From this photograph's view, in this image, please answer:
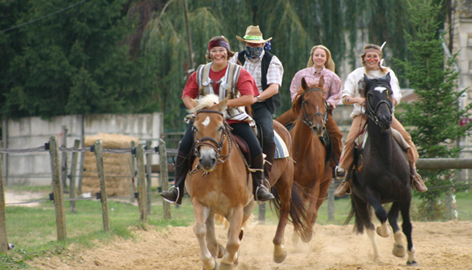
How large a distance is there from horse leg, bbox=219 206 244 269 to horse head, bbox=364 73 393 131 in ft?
7.00

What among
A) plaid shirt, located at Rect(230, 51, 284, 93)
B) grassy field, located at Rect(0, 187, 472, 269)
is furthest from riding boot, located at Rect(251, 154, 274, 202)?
grassy field, located at Rect(0, 187, 472, 269)

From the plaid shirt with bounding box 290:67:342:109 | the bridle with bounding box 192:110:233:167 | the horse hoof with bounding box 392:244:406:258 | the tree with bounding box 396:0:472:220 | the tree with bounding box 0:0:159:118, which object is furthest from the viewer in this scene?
the tree with bounding box 0:0:159:118

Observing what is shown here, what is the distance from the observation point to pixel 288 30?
1884 centimetres

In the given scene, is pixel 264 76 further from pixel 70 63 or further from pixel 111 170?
pixel 70 63

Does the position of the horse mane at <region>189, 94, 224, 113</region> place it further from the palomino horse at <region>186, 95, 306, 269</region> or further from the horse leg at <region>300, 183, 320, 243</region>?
the horse leg at <region>300, 183, 320, 243</region>

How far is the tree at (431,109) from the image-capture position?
1152cm

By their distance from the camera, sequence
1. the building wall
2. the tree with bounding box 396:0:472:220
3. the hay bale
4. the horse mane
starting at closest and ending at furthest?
the horse mane
the tree with bounding box 396:0:472:220
the hay bale
the building wall

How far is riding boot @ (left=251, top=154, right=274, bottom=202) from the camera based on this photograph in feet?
19.5

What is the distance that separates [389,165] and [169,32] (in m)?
15.4

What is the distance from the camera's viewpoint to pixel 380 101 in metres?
6.47

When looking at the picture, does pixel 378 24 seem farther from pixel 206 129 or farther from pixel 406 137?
pixel 206 129

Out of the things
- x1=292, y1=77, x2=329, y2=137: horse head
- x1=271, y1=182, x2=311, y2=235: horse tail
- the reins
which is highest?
x1=292, y1=77, x2=329, y2=137: horse head

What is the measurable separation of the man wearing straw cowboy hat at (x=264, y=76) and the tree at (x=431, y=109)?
18.5ft

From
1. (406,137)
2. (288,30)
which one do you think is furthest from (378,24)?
(406,137)
